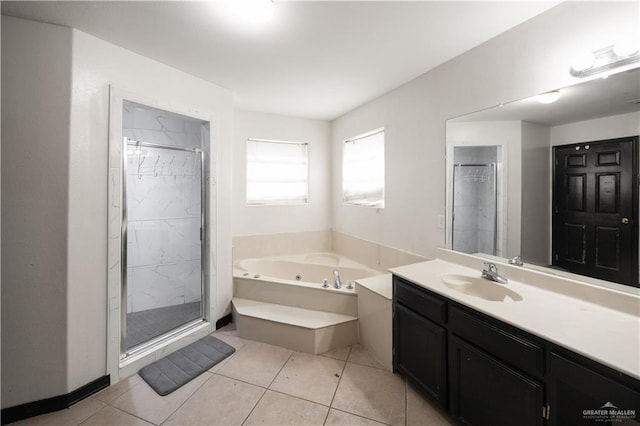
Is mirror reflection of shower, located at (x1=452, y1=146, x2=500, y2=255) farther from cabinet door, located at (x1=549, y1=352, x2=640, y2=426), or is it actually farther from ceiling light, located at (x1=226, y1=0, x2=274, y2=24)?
ceiling light, located at (x1=226, y1=0, x2=274, y2=24)

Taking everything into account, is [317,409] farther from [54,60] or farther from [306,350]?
[54,60]

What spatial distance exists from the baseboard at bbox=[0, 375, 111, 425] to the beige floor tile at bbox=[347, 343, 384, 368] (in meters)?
1.86

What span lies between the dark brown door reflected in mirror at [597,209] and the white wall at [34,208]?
3013mm

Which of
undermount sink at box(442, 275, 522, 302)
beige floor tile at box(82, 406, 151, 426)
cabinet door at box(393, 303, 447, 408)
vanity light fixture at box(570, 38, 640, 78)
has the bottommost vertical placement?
beige floor tile at box(82, 406, 151, 426)

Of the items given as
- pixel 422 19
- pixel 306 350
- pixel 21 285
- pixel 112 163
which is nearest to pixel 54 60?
pixel 112 163

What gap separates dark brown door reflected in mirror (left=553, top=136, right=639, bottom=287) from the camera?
127 centimetres

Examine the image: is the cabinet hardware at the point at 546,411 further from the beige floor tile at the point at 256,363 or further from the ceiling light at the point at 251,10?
the ceiling light at the point at 251,10

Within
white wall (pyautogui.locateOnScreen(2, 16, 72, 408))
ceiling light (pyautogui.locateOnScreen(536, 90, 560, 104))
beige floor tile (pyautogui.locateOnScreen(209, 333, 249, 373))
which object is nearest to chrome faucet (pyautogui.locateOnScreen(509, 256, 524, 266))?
ceiling light (pyautogui.locateOnScreen(536, 90, 560, 104))

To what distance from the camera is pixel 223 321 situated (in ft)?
9.20

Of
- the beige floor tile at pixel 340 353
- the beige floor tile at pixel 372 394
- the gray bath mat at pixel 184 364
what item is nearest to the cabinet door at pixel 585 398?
the beige floor tile at pixel 372 394

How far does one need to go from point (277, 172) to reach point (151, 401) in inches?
108

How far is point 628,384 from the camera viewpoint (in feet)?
2.88

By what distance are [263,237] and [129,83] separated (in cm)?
218

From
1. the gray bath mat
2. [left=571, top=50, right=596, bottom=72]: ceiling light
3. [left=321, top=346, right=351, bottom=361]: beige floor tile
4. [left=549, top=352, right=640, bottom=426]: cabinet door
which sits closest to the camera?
[left=549, top=352, right=640, bottom=426]: cabinet door
